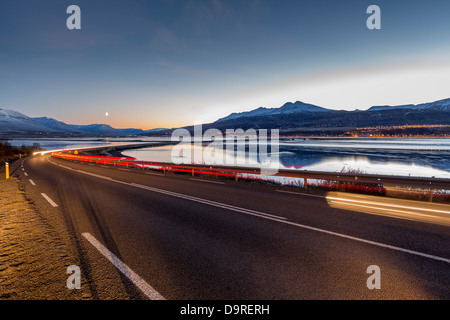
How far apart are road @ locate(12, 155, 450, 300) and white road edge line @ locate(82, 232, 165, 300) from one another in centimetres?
2

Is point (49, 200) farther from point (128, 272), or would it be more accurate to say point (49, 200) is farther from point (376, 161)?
point (376, 161)

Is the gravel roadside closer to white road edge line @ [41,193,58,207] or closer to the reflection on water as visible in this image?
white road edge line @ [41,193,58,207]

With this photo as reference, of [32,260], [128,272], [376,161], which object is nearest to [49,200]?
[32,260]

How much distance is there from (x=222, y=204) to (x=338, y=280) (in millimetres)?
5178

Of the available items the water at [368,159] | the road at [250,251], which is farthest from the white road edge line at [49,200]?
the water at [368,159]

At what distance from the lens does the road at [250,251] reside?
3.26 metres

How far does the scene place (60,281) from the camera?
349 centimetres

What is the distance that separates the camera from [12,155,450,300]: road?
10.7 feet

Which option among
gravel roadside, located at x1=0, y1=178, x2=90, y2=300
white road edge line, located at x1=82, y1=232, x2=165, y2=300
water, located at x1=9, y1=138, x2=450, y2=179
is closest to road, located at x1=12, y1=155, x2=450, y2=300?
white road edge line, located at x1=82, y1=232, x2=165, y2=300

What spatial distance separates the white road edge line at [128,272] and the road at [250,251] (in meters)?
0.02

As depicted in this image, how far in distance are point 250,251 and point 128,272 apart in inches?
85.8

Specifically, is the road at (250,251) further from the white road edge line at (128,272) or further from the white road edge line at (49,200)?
the white road edge line at (49,200)
